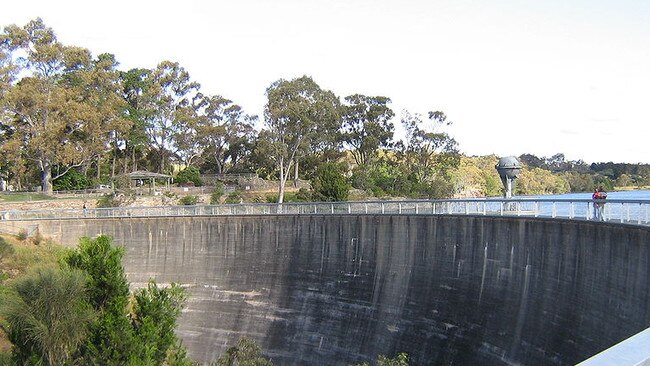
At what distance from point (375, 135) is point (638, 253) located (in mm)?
52550

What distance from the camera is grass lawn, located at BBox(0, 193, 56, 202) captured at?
4587 cm

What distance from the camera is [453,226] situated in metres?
22.0

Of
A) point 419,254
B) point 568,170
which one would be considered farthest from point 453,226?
point 568,170

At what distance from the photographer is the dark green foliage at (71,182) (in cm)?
5284

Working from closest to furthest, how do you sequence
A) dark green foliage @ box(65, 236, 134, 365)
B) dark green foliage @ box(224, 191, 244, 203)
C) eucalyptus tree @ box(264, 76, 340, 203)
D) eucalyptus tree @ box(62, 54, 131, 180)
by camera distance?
dark green foliage @ box(65, 236, 134, 365) < eucalyptus tree @ box(62, 54, 131, 180) < dark green foliage @ box(224, 191, 244, 203) < eucalyptus tree @ box(264, 76, 340, 203)

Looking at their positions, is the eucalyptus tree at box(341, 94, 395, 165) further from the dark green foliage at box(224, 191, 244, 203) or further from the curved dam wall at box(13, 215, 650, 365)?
the curved dam wall at box(13, 215, 650, 365)

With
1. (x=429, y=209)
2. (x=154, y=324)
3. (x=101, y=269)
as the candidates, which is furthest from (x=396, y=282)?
(x=101, y=269)

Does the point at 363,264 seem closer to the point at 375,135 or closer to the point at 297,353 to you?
the point at 297,353

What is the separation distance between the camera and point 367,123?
66.2m

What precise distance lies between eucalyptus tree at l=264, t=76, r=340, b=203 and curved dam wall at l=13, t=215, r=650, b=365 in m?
22.0

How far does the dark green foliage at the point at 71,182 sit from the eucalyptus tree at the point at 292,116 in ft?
57.1

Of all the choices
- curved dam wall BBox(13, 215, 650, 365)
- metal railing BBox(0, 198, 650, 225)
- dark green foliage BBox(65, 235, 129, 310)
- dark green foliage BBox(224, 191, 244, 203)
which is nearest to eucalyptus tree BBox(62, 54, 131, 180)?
dark green foliage BBox(224, 191, 244, 203)

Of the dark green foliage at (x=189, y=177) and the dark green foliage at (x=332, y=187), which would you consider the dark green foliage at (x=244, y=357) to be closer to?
the dark green foliage at (x=332, y=187)

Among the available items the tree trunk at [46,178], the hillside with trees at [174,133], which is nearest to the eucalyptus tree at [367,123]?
the hillside with trees at [174,133]
